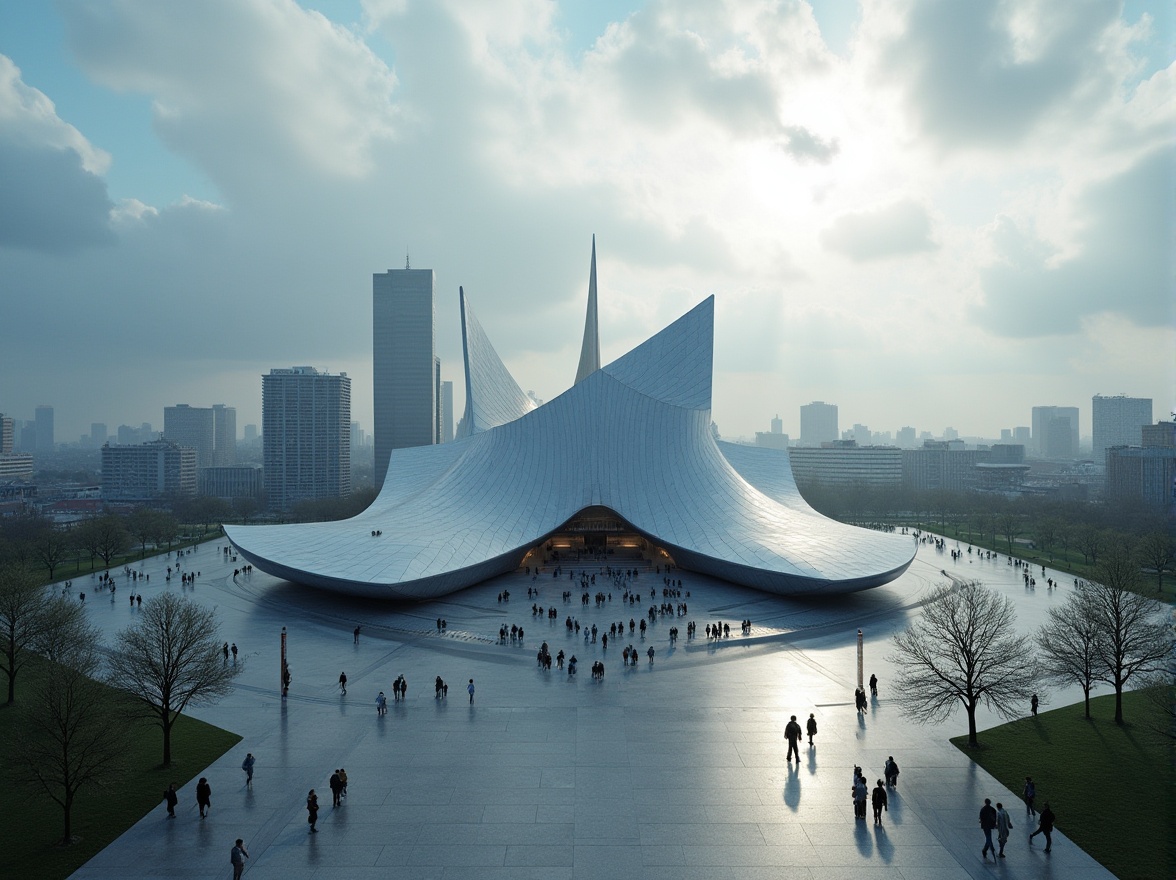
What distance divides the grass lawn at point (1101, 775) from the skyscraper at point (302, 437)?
104641 mm

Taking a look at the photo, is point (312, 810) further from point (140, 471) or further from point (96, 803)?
point (140, 471)

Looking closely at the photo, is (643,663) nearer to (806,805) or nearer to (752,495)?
(806,805)

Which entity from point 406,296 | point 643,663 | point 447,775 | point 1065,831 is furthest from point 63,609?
point 406,296

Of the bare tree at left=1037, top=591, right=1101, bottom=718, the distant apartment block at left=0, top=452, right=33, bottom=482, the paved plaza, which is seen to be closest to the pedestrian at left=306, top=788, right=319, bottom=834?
the paved plaza

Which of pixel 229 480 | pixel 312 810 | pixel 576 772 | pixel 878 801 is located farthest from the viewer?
pixel 229 480

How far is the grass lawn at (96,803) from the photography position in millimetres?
10695

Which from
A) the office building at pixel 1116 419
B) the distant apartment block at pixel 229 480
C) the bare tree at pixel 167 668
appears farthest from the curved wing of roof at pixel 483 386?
the office building at pixel 1116 419

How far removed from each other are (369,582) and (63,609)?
9560 millimetres

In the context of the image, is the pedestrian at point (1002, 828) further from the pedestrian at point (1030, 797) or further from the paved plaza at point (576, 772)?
the pedestrian at point (1030, 797)

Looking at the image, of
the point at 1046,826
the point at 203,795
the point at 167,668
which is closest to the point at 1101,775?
the point at 1046,826

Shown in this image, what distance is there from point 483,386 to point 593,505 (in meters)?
18.2

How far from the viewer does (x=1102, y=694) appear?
62.1ft

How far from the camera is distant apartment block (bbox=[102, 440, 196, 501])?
11444 cm

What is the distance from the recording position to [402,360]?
118m
